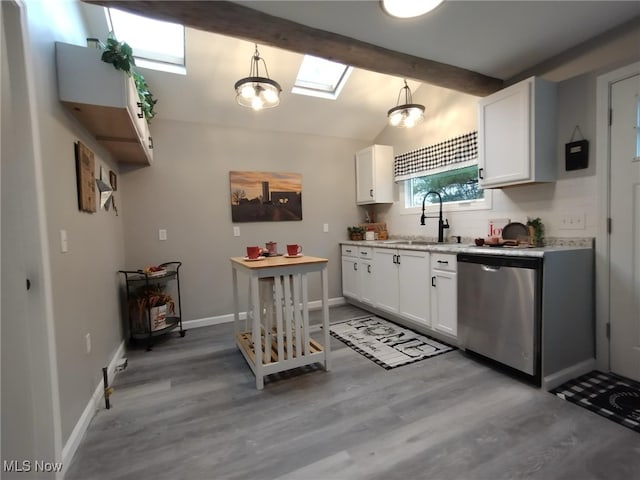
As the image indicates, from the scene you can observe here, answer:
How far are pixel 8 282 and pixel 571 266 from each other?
124 inches

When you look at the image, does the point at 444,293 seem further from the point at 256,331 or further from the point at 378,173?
the point at 378,173

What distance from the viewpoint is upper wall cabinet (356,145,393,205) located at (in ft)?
13.3

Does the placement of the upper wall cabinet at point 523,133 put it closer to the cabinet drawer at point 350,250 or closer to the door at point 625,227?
the door at point 625,227

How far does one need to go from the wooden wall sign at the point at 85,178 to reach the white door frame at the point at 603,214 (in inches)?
139

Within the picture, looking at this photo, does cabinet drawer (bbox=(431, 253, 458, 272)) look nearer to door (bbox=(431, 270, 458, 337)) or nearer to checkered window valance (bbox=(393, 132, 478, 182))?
door (bbox=(431, 270, 458, 337))

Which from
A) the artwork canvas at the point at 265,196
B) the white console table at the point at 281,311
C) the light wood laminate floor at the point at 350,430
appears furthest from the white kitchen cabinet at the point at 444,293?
the artwork canvas at the point at 265,196

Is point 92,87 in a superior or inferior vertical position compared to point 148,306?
superior

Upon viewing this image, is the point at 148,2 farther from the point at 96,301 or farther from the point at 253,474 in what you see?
the point at 253,474

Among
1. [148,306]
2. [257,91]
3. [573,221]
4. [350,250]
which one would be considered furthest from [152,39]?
[573,221]

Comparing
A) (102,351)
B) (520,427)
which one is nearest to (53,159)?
(102,351)

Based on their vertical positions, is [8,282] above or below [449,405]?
above

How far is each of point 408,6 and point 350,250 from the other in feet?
9.25

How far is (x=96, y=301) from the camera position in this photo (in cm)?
213

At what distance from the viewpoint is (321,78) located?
3.62m
